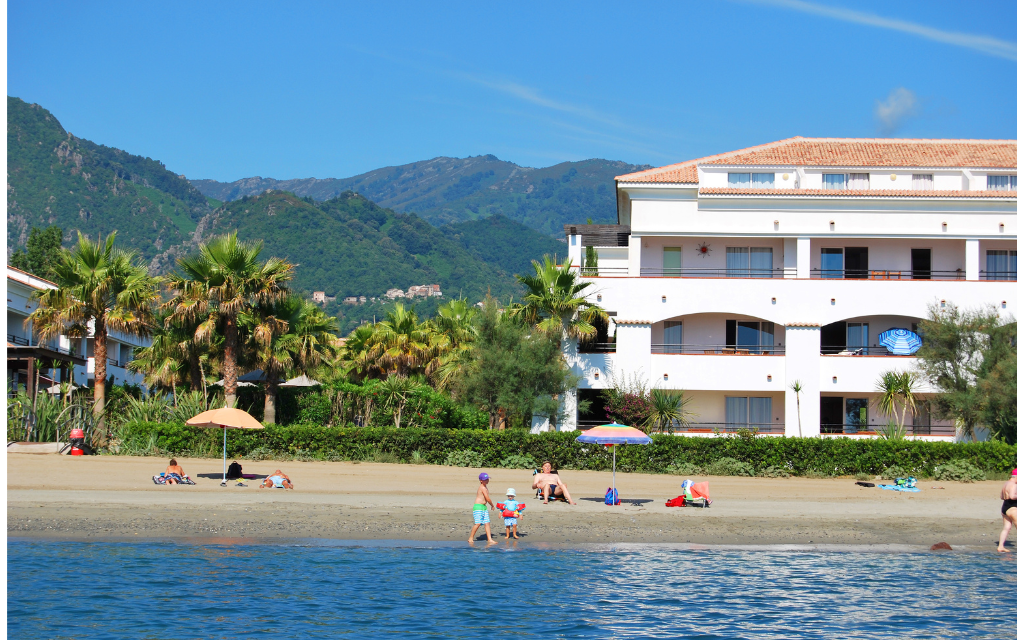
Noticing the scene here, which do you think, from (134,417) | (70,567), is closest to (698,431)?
(134,417)

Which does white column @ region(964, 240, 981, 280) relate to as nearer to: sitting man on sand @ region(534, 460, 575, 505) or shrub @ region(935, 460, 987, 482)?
shrub @ region(935, 460, 987, 482)

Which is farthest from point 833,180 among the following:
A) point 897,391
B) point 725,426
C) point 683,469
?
point 683,469

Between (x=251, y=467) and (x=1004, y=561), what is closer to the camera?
(x=1004, y=561)

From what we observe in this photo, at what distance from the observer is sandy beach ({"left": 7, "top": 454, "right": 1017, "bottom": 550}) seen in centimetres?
2248

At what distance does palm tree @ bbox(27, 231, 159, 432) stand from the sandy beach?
5.82 metres

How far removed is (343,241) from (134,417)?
144 meters

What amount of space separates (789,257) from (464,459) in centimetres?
1772

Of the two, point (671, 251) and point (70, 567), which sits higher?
point (671, 251)

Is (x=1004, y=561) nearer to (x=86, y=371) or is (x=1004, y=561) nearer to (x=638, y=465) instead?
(x=638, y=465)

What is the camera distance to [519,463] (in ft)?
107

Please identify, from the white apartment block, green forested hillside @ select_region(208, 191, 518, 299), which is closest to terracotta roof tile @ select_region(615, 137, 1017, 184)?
the white apartment block

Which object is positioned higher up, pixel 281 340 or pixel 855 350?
pixel 281 340

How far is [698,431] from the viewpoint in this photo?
38562 mm

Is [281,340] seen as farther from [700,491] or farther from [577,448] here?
[700,491]
